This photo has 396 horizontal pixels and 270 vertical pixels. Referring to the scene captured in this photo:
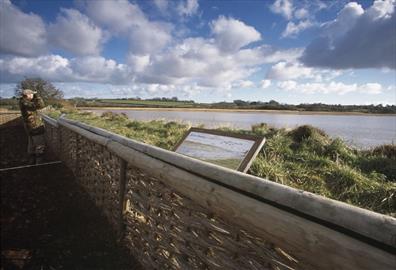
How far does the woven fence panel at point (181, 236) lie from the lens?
6.67 ft

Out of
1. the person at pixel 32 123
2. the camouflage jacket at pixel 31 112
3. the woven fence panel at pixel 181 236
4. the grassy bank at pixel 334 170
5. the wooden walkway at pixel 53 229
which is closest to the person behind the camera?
the woven fence panel at pixel 181 236

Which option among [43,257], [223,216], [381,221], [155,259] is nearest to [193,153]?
[155,259]

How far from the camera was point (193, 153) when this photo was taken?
3.71m

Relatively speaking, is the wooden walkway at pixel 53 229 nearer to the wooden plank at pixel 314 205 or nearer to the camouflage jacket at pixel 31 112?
the wooden plank at pixel 314 205

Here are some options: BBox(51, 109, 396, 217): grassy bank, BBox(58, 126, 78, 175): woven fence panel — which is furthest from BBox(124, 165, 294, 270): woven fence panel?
BBox(58, 126, 78, 175): woven fence panel

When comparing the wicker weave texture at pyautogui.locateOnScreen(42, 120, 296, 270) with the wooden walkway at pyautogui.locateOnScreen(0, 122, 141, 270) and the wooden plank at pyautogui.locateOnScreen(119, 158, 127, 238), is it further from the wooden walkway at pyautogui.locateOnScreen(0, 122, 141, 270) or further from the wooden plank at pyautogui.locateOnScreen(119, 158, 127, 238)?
the wooden walkway at pyautogui.locateOnScreen(0, 122, 141, 270)

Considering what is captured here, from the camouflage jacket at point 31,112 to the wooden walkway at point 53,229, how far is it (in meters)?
2.53

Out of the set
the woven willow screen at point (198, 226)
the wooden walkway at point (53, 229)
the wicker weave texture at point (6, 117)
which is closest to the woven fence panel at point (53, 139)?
the wooden walkway at point (53, 229)

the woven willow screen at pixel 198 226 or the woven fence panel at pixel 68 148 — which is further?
the woven fence panel at pixel 68 148

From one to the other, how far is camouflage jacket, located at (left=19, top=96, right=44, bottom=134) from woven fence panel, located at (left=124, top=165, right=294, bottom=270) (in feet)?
22.8

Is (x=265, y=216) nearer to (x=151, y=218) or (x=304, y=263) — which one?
(x=304, y=263)

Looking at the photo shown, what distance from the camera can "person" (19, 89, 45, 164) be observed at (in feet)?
30.6

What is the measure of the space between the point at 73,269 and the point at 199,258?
1.81 metres

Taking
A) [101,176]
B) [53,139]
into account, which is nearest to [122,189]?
[101,176]
